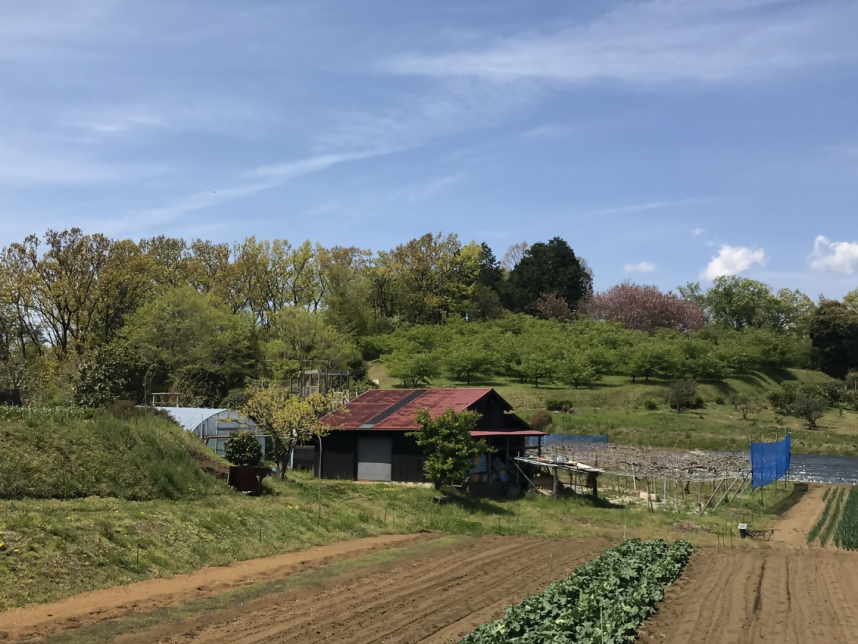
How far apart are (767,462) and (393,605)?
22734 mm

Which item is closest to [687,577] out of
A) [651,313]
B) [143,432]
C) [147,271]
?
[143,432]

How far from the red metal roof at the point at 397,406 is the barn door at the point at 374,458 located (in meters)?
0.92

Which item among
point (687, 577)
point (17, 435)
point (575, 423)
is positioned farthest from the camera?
point (575, 423)

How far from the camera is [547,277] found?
93.9 meters

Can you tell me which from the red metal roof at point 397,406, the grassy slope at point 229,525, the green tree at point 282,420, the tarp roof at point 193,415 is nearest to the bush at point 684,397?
the grassy slope at point 229,525

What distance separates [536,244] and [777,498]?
211 ft

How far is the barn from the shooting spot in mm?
33188

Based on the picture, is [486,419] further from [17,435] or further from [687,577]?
[17,435]

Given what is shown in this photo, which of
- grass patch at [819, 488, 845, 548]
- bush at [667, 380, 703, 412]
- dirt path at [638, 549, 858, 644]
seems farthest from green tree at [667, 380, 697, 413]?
dirt path at [638, 549, 858, 644]

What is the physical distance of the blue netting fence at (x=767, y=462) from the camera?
30.5 m

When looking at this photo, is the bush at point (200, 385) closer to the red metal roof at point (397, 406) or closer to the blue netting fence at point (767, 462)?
the red metal roof at point (397, 406)

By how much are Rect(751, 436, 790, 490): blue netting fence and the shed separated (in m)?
22.1

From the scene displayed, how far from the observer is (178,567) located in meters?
17.1

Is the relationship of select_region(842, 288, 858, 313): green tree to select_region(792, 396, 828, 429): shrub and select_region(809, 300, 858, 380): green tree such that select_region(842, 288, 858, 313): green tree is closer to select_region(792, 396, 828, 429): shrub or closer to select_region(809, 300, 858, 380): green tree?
select_region(809, 300, 858, 380): green tree
